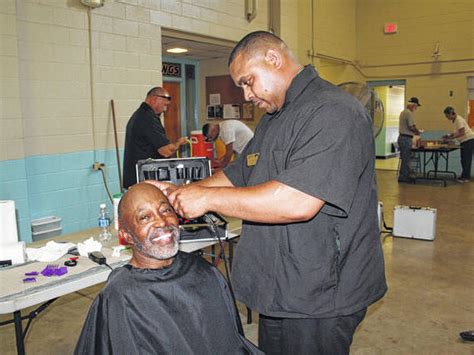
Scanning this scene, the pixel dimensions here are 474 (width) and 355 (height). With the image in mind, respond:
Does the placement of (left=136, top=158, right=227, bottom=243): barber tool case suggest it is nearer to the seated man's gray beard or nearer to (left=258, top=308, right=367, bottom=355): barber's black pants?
the seated man's gray beard

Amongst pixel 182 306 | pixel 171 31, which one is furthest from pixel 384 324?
pixel 171 31

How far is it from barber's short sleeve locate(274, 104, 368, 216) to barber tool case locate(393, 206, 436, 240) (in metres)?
4.01

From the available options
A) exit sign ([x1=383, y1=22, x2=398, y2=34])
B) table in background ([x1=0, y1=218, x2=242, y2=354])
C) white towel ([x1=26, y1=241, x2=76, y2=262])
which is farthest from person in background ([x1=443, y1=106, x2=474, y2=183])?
white towel ([x1=26, y1=241, x2=76, y2=262])

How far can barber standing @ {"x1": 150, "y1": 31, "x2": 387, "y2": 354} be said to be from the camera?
1373 mm

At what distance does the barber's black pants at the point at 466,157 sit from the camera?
8.80 m

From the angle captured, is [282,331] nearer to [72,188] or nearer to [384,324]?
[384,324]

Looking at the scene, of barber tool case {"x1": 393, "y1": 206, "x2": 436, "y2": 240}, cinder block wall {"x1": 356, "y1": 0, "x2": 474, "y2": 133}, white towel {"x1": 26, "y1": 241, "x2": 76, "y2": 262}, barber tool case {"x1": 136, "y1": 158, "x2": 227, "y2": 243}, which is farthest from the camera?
cinder block wall {"x1": 356, "y1": 0, "x2": 474, "y2": 133}

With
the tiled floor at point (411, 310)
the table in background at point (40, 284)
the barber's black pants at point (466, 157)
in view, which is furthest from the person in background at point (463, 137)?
the table in background at point (40, 284)

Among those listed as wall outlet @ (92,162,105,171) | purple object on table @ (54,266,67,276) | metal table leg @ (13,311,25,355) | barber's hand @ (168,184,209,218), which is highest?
barber's hand @ (168,184,209,218)

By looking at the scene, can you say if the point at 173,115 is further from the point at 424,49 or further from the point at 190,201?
the point at 190,201

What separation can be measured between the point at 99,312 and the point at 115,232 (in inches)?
47.6

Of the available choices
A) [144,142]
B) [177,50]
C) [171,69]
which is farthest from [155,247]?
[171,69]

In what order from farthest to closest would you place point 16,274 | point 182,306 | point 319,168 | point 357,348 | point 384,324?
point 384,324
point 357,348
point 16,274
point 182,306
point 319,168

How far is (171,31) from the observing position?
5.43m
